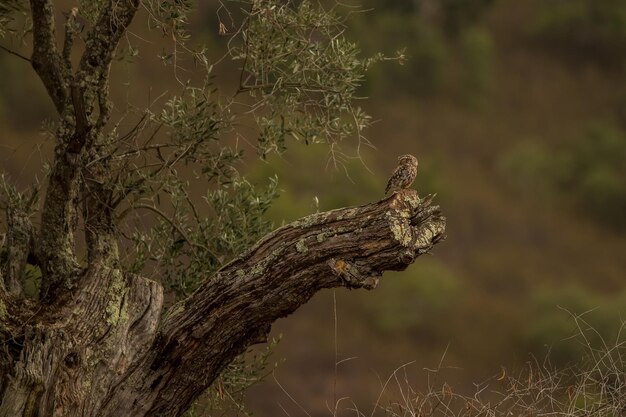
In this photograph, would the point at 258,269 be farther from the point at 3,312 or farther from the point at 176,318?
the point at 3,312

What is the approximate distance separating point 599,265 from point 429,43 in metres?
14.6

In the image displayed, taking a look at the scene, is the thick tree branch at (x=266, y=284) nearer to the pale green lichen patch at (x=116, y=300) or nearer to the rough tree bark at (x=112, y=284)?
the rough tree bark at (x=112, y=284)

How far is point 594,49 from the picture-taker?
5447 cm

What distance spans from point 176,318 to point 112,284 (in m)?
0.94

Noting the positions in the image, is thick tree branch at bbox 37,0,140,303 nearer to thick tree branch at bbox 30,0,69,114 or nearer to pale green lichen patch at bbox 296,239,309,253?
thick tree branch at bbox 30,0,69,114

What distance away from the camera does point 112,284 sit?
7.40 meters

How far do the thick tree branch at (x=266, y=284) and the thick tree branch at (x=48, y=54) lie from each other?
233cm

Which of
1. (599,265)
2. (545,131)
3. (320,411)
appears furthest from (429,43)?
(320,411)

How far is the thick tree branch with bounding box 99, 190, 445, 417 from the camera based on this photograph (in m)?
5.87

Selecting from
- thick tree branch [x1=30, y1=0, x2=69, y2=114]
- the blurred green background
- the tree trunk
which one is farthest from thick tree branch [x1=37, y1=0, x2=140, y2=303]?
the blurred green background

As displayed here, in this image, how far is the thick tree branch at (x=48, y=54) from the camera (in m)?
7.96

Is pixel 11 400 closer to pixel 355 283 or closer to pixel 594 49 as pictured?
pixel 355 283

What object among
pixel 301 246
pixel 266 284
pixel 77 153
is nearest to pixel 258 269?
pixel 266 284

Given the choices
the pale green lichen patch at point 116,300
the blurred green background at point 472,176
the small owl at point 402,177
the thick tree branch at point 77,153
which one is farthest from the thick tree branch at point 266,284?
the blurred green background at point 472,176
